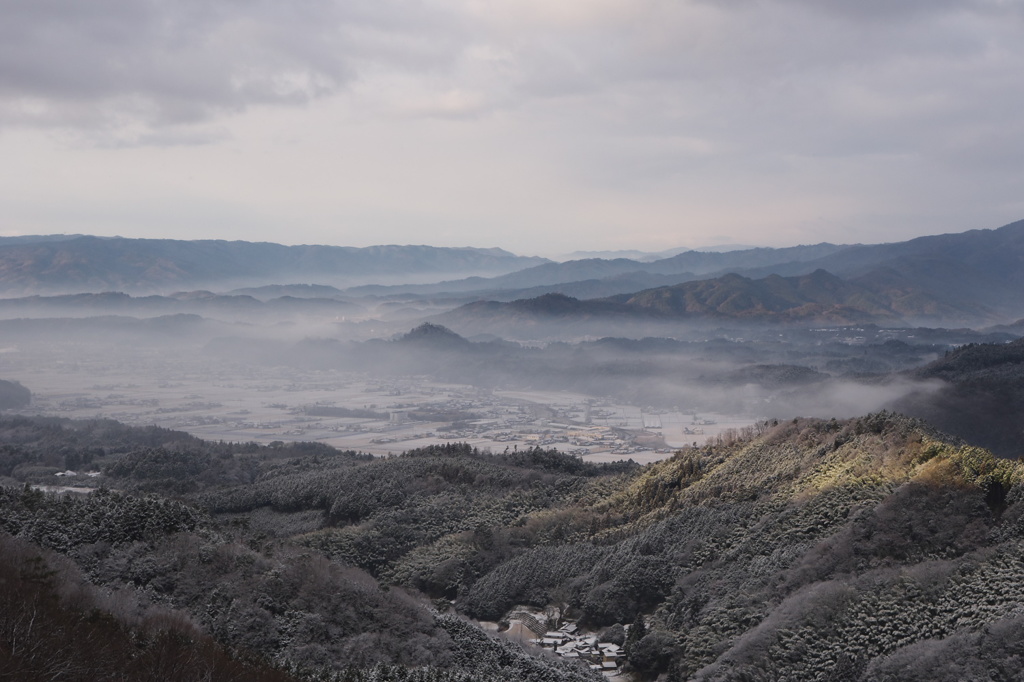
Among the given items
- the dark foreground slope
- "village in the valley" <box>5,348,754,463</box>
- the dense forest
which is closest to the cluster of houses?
the dense forest

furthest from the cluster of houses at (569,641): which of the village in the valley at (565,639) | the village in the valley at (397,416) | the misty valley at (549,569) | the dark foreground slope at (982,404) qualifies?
the village in the valley at (397,416)

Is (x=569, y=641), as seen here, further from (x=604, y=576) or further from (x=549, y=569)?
(x=549, y=569)

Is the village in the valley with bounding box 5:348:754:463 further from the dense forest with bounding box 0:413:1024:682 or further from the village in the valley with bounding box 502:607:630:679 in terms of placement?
the village in the valley with bounding box 502:607:630:679

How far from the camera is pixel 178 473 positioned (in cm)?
8538

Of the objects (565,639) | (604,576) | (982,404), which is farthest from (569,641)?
(982,404)

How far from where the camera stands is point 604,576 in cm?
4138

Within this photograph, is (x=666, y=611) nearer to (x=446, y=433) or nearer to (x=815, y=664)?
(x=815, y=664)

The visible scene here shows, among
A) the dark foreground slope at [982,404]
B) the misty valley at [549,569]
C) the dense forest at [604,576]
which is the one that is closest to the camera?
the dense forest at [604,576]

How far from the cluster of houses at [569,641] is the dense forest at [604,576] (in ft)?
2.46

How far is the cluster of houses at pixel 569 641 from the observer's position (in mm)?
34750

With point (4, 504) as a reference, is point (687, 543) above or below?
below

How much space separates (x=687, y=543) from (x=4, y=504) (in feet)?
89.0

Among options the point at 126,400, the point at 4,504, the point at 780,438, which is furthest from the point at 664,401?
the point at 4,504

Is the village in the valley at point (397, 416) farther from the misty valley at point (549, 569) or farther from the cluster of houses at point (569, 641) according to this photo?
the cluster of houses at point (569, 641)
